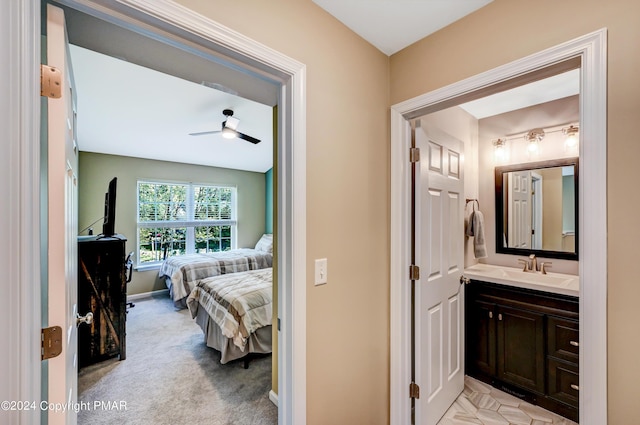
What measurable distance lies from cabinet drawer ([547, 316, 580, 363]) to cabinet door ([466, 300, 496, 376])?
365 mm

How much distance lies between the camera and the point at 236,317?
2471mm

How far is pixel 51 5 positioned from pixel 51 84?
0.87 feet

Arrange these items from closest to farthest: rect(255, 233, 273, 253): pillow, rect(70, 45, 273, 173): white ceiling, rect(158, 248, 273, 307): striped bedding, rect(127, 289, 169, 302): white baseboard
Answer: rect(70, 45, 273, 173): white ceiling
rect(158, 248, 273, 307): striped bedding
rect(127, 289, 169, 302): white baseboard
rect(255, 233, 273, 253): pillow

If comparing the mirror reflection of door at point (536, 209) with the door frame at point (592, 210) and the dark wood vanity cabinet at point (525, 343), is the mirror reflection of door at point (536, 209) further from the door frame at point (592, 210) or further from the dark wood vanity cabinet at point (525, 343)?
the door frame at point (592, 210)

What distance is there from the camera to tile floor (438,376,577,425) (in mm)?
1917

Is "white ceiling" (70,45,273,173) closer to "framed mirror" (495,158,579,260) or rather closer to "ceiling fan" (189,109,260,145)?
"ceiling fan" (189,109,260,145)

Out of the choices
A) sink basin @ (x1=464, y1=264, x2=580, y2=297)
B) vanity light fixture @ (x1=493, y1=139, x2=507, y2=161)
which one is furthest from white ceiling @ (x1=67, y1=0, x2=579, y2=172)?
sink basin @ (x1=464, y1=264, x2=580, y2=297)

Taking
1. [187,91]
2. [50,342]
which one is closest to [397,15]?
[50,342]

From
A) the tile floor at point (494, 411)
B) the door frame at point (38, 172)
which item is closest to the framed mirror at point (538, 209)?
the tile floor at point (494, 411)

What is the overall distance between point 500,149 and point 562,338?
1678 millimetres

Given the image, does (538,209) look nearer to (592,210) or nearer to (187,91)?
(592,210)

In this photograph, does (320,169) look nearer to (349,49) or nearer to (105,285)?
(349,49)

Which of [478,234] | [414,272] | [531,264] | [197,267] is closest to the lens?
[414,272]

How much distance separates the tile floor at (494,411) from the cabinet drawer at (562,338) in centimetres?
46
